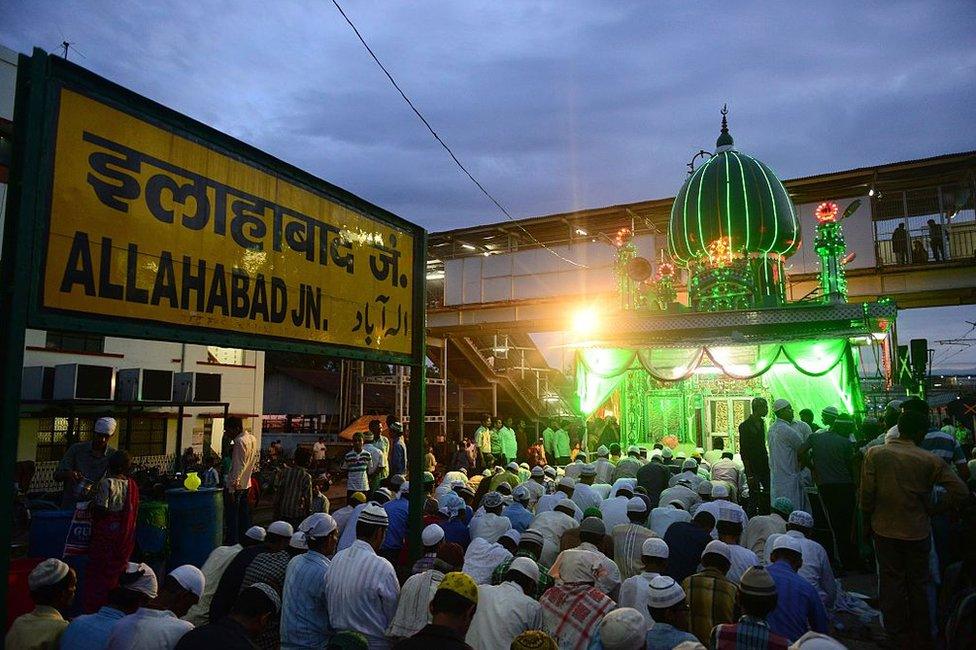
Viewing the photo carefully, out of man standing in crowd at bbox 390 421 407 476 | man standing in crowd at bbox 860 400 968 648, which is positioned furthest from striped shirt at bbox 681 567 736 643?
man standing in crowd at bbox 390 421 407 476

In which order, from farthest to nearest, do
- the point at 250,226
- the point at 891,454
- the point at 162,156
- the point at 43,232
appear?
the point at 891,454 → the point at 250,226 → the point at 162,156 → the point at 43,232

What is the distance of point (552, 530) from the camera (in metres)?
6.59

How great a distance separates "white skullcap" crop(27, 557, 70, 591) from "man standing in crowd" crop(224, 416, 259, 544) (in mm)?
4545

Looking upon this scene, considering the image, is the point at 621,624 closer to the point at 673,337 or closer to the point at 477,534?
the point at 477,534

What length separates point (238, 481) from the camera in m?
8.74

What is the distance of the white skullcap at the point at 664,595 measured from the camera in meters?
3.69

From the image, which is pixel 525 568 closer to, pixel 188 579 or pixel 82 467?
pixel 188 579

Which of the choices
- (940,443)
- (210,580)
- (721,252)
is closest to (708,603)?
(940,443)

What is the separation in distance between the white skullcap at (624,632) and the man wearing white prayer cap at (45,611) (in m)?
3.27

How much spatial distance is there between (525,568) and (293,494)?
4193mm

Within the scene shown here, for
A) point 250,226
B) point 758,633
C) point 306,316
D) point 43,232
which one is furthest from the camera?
point 306,316

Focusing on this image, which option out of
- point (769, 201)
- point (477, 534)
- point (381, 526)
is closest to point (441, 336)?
point (769, 201)

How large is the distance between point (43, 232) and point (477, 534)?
5147 mm

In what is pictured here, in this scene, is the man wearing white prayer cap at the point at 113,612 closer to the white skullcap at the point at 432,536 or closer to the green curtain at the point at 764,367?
the white skullcap at the point at 432,536
